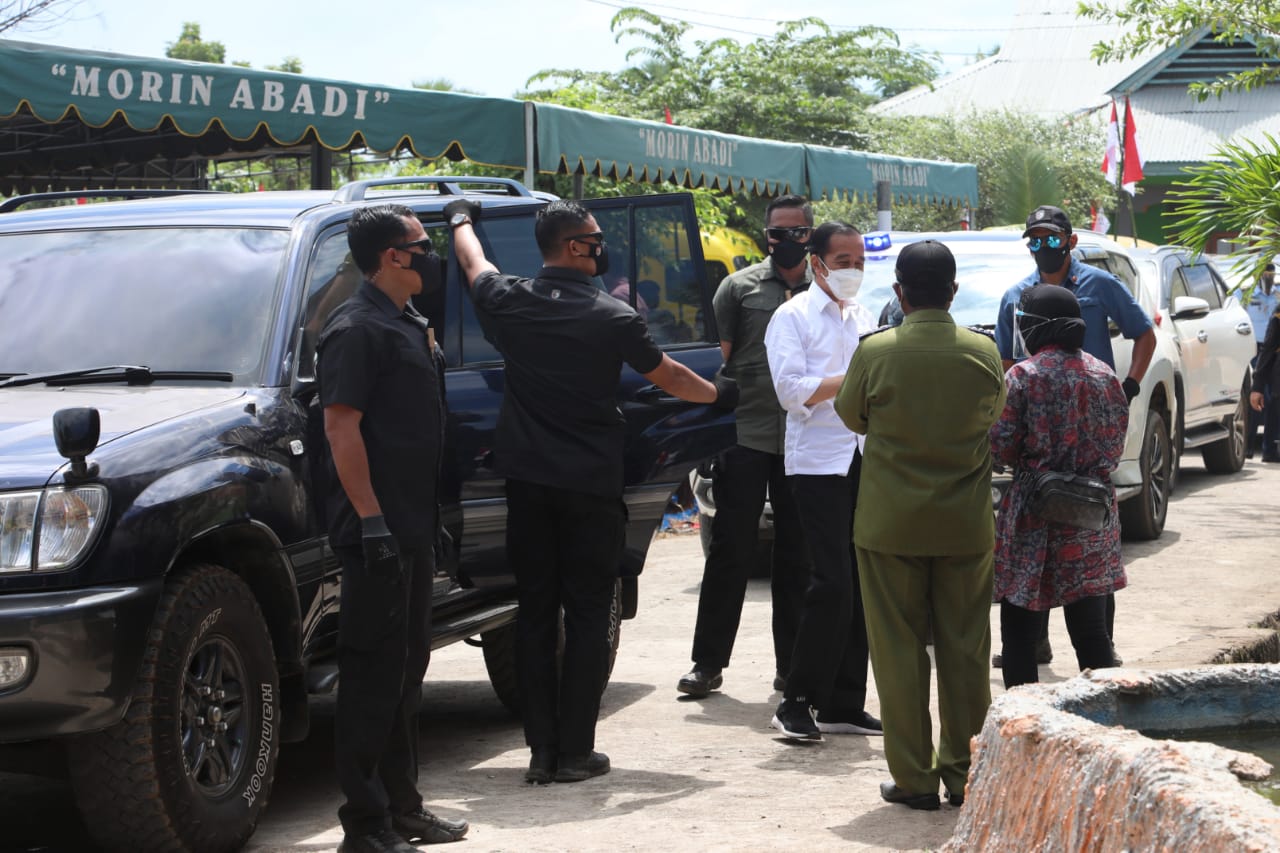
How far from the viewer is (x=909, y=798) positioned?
5195 mm

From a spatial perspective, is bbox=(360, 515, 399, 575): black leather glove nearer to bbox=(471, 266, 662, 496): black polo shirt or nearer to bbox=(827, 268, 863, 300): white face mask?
bbox=(471, 266, 662, 496): black polo shirt

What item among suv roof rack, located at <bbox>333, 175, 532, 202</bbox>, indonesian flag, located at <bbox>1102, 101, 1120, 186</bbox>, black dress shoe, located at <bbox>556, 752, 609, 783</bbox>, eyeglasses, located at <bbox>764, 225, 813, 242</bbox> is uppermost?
indonesian flag, located at <bbox>1102, 101, 1120, 186</bbox>

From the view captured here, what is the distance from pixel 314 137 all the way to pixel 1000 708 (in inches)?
299

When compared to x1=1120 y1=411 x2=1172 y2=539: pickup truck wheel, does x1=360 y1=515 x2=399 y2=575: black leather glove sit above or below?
above

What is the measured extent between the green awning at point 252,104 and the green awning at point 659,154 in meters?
0.41

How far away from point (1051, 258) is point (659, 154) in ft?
20.0

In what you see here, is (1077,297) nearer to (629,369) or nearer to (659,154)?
(629,369)

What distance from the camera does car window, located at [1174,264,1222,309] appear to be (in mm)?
13586

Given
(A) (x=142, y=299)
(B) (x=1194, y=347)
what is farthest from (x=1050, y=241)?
(B) (x=1194, y=347)

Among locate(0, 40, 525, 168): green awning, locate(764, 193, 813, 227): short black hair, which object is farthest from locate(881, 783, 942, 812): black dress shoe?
locate(0, 40, 525, 168): green awning

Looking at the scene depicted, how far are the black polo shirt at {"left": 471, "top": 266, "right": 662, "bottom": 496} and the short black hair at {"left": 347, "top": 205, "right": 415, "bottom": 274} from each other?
2.81 feet

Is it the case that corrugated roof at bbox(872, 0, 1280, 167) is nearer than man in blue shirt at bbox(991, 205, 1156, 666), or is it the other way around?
man in blue shirt at bbox(991, 205, 1156, 666)

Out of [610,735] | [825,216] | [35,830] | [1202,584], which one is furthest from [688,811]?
[825,216]

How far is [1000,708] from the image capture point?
3746mm
